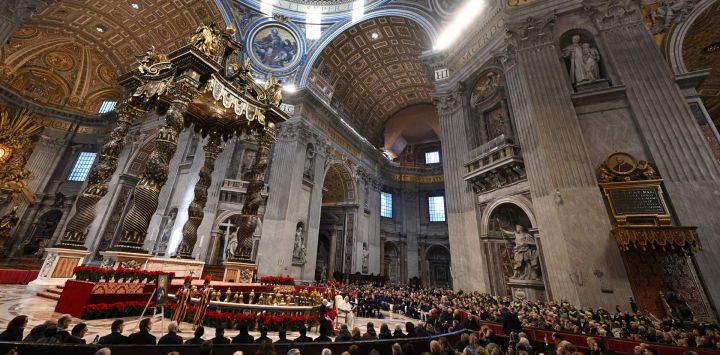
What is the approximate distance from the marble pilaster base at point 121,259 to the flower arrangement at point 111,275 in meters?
0.51

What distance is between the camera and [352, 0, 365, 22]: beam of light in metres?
16.9

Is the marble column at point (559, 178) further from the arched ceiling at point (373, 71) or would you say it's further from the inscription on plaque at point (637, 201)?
the arched ceiling at point (373, 71)

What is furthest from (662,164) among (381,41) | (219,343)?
(381,41)

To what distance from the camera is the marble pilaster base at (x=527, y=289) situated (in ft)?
26.4

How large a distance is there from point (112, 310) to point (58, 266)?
2.74 m

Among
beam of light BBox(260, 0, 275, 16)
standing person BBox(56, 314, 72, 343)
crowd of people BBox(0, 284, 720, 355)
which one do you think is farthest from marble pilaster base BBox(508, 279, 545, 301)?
beam of light BBox(260, 0, 275, 16)

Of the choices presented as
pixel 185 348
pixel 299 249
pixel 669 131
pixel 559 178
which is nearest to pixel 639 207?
pixel 559 178

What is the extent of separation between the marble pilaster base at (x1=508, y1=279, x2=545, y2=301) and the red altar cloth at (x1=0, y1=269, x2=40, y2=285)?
1630cm

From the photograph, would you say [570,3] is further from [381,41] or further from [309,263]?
[309,263]

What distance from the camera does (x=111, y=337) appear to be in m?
2.45

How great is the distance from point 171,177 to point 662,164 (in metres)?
19.8

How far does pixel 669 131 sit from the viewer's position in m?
7.18

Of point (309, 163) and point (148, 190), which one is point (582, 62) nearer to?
point (148, 190)

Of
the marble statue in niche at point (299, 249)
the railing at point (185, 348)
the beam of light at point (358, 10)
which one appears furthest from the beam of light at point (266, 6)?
the railing at point (185, 348)
